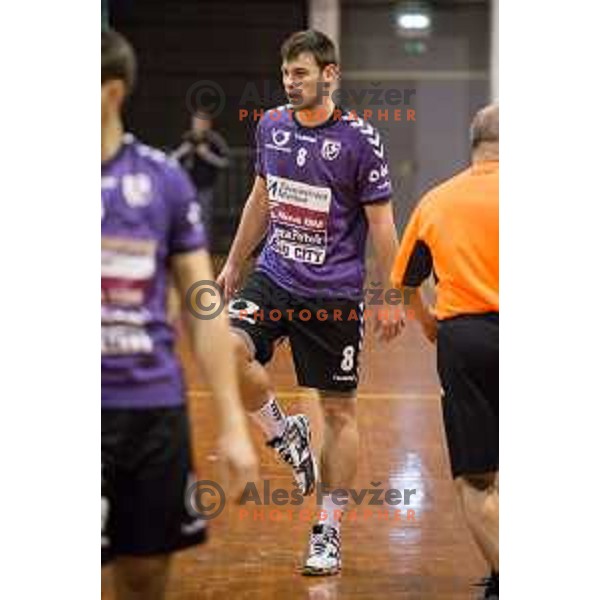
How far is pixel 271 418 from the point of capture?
4.19 meters

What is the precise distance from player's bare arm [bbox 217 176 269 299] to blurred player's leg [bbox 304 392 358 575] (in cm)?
45

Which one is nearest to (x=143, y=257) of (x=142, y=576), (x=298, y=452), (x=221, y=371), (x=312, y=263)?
(x=221, y=371)

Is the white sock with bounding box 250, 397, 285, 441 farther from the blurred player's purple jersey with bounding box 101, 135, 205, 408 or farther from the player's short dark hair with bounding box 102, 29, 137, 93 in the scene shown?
the player's short dark hair with bounding box 102, 29, 137, 93

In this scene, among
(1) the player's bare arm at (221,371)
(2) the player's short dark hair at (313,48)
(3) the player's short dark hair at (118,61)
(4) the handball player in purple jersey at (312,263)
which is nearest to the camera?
(1) the player's bare arm at (221,371)

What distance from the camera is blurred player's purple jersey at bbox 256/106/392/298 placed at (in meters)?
4.13

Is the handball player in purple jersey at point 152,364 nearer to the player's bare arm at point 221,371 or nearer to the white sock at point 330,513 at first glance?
the player's bare arm at point 221,371

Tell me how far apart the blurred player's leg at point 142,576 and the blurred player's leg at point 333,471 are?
2.48 ft

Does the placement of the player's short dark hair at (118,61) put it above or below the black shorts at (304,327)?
above

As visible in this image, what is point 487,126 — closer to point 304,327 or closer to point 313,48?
point 313,48

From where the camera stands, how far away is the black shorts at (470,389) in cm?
387

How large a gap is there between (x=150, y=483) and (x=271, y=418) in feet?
2.61

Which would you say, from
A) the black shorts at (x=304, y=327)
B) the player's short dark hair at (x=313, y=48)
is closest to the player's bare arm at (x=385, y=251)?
the black shorts at (x=304, y=327)
